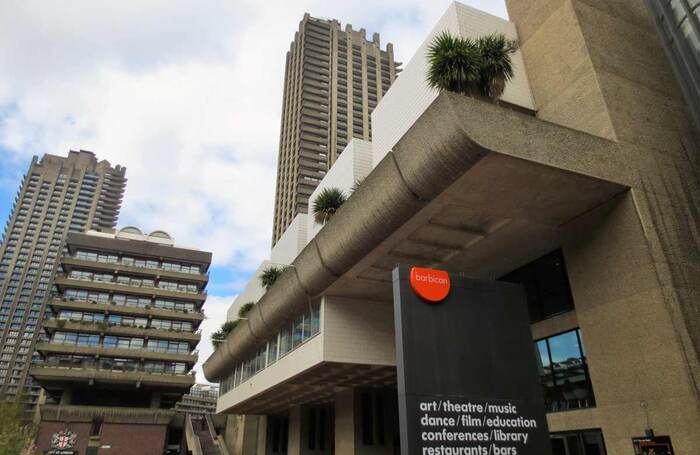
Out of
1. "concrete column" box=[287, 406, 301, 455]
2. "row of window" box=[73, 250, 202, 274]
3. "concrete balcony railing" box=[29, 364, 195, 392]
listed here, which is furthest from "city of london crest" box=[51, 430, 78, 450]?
"concrete column" box=[287, 406, 301, 455]

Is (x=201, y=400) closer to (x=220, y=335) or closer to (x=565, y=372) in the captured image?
(x=220, y=335)

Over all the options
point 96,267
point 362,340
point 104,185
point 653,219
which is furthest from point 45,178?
point 653,219

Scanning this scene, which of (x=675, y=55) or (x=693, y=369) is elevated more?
(x=675, y=55)

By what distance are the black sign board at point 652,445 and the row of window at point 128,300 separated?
213 feet

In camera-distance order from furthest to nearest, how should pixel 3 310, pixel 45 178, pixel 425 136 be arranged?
1. pixel 45 178
2. pixel 3 310
3. pixel 425 136

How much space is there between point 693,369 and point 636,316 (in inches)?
67.2

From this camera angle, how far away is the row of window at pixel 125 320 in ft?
206

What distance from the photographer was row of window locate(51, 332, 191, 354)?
60594 millimetres

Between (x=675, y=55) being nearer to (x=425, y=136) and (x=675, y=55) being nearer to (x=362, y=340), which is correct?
(x=425, y=136)

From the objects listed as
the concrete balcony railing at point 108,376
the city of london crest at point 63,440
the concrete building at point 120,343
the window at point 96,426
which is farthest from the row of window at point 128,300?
the city of london crest at point 63,440

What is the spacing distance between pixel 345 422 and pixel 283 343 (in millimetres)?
6026

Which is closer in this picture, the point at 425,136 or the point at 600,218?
the point at 425,136

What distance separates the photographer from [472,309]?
9766mm

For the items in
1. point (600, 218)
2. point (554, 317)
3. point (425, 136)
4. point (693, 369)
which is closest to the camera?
point (693, 369)
